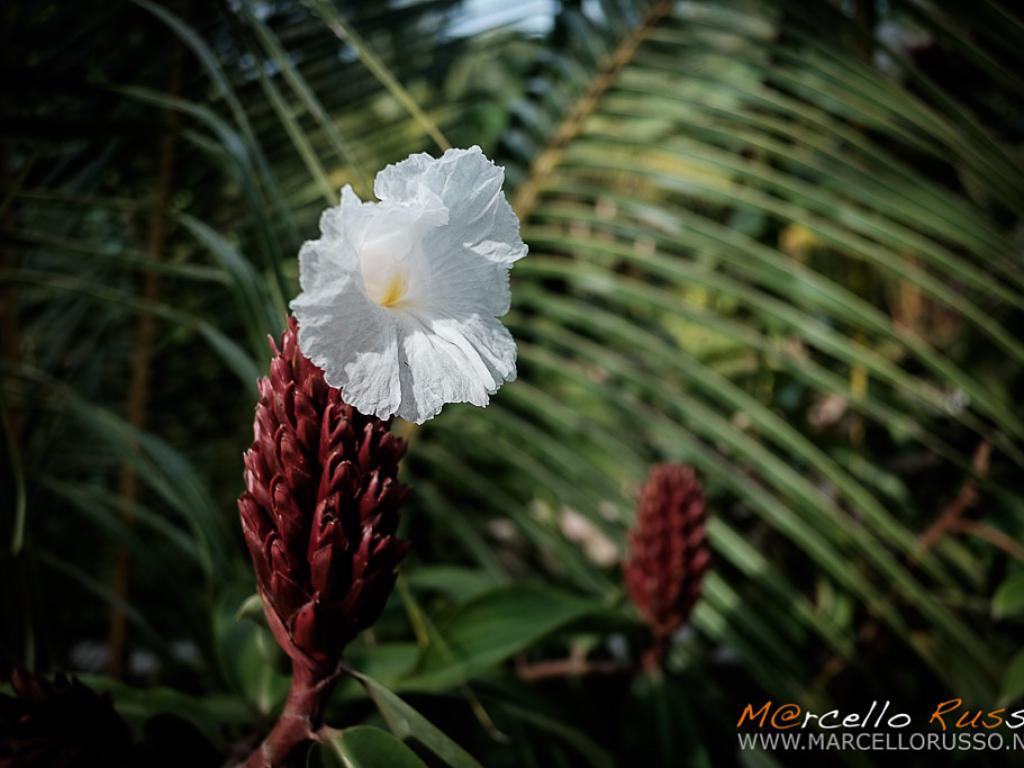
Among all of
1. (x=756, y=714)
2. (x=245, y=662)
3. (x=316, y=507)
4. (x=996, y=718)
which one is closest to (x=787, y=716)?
(x=756, y=714)

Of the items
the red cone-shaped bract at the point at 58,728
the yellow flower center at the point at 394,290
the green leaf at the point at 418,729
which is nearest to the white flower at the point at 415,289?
the yellow flower center at the point at 394,290

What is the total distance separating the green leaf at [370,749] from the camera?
455mm

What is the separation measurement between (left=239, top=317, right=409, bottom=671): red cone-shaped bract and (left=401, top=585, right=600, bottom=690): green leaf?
24 centimetres

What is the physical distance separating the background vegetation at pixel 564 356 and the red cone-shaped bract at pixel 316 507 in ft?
0.53

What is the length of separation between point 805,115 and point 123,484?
113 cm

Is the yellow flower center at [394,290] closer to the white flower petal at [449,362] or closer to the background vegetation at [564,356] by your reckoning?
the white flower petal at [449,362]

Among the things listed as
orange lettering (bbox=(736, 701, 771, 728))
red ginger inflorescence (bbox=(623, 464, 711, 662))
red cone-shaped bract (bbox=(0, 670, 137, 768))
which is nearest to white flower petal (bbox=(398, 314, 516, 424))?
red cone-shaped bract (bbox=(0, 670, 137, 768))

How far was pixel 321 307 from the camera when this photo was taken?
0.38 m

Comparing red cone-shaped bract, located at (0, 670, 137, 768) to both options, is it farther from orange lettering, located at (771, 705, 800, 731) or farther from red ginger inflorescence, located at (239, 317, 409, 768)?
orange lettering, located at (771, 705, 800, 731)

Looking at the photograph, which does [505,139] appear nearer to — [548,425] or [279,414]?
[548,425]

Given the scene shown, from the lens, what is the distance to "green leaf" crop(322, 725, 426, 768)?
455 mm

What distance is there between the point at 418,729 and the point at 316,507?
14cm

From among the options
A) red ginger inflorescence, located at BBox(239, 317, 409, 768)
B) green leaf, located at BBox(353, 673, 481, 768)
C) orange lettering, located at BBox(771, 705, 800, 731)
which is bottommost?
orange lettering, located at BBox(771, 705, 800, 731)

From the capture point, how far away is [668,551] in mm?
868
